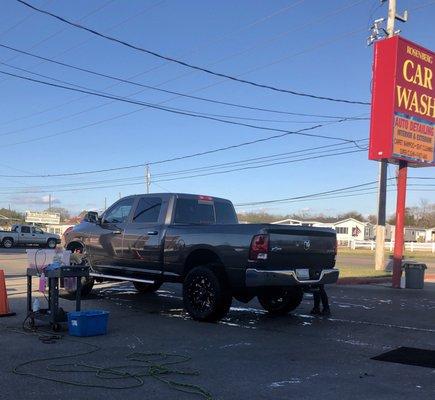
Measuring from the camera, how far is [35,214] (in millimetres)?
78938

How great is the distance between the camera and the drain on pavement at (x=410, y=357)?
22.0 feet

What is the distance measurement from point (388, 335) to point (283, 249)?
2.05 metres

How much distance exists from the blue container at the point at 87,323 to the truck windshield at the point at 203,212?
2760mm

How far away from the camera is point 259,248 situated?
8.63m

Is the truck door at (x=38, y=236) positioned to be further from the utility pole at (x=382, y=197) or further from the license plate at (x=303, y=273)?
the license plate at (x=303, y=273)

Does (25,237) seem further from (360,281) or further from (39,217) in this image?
(39,217)

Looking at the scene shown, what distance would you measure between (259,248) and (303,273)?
983mm

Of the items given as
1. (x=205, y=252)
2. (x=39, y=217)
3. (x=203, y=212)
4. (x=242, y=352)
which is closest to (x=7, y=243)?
(x=39, y=217)

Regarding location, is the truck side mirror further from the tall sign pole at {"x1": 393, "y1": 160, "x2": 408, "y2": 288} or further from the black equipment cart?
the tall sign pole at {"x1": 393, "y1": 160, "x2": 408, "y2": 288}

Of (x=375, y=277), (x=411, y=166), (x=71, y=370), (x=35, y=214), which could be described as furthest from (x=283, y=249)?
(x=35, y=214)

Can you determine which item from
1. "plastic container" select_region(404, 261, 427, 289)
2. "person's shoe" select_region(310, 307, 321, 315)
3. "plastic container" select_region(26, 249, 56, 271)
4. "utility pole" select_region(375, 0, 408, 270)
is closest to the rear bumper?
"person's shoe" select_region(310, 307, 321, 315)

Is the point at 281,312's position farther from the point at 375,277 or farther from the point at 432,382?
the point at 375,277

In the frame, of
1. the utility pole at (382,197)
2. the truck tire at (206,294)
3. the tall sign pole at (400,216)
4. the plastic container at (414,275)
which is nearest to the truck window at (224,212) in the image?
the truck tire at (206,294)

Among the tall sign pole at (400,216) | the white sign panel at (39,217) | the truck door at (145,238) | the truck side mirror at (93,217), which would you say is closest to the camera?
the truck door at (145,238)
